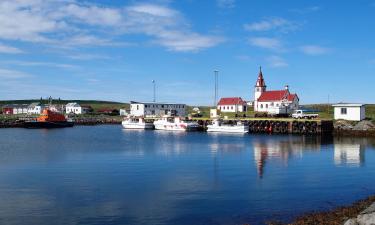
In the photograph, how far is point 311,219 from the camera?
17.8 m

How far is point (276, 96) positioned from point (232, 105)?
13828mm

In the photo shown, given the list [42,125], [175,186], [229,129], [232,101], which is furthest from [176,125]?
[175,186]

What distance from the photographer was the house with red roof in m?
103

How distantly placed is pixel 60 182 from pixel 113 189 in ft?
14.5

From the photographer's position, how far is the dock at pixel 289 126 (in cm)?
7750

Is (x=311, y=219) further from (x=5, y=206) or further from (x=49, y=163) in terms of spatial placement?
(x=49, y=163)

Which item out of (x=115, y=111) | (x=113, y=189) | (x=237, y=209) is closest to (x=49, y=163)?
(x=113, y=189)

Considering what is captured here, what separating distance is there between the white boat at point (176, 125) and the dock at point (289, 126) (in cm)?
1144

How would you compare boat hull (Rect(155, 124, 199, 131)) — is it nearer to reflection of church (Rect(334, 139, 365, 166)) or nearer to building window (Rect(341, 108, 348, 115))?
building window (Rect(341, 108, 348, 115))

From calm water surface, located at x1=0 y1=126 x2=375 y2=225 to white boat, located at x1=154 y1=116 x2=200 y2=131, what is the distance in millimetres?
51675

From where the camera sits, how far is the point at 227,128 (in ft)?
287

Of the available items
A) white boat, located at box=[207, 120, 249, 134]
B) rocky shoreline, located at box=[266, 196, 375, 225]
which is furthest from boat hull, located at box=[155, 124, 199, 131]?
rocky shoreline, located at box=[266, 196, 375, 225]

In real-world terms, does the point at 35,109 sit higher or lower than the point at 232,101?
lower

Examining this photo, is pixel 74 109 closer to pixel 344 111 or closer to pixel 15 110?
pixel 15 110
